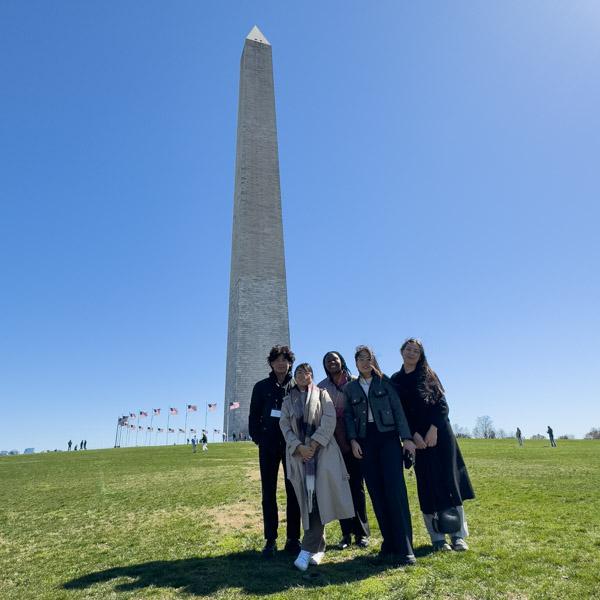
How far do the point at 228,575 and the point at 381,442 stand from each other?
1.87m

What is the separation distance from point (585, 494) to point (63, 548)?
308 inches

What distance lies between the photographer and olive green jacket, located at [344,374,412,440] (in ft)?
15.7

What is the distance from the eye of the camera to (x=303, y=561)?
442 cm

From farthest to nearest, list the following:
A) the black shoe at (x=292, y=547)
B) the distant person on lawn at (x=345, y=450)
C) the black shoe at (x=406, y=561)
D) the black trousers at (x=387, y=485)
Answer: the distant person on lawn at (x=345, y=450) → the black shoe at (x=292, y=547) → the black trousers at (x=387, y=485) → the black shoe at (x=406, y=561)

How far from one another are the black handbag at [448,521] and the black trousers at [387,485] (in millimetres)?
385

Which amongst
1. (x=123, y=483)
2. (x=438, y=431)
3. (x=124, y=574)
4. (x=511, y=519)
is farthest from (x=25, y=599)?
(x=123, y=483)

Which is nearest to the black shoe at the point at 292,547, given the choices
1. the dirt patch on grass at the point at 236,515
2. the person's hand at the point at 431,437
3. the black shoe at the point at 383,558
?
the black shoe at the point at 383,558

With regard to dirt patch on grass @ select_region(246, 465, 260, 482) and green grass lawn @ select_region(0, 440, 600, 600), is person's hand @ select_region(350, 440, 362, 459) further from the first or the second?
dirt patch on grass @ select_region(246, 465, 260, 482)

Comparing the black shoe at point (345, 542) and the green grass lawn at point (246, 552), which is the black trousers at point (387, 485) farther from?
the black shoe at point (345, 542)

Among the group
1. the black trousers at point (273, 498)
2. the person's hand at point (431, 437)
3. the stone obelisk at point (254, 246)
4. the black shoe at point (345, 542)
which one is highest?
the stone obelisk at point (254, 246)

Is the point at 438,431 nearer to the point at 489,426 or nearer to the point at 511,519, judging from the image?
the point at 511,519

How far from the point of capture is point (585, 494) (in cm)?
786

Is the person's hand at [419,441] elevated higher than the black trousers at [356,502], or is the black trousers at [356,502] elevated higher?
the person's hand at [419,441]

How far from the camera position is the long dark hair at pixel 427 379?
5059mm
